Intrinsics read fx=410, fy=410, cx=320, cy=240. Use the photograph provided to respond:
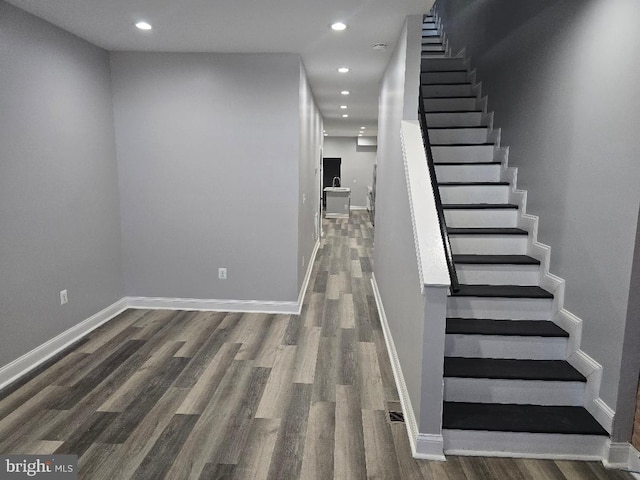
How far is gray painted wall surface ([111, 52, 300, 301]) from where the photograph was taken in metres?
4.17

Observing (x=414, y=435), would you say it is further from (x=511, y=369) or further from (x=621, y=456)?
(x=621, y=456)

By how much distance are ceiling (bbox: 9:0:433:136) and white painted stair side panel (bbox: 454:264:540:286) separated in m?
1.87

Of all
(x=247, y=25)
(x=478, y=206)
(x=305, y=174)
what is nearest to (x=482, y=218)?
(x=478, y=206)

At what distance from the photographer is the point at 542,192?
3.06m

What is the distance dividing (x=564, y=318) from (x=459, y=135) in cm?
223

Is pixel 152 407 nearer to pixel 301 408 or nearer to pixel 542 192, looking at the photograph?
pixel 301 408

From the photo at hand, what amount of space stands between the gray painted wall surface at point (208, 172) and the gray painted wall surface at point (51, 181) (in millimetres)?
262

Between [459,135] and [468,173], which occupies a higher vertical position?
[459,135]

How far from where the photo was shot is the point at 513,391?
2.46 meters

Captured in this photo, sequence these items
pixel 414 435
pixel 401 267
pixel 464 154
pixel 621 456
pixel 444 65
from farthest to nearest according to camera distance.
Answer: pixel 444 65
pixel 464 154
pixel 401 267
pixel 414 435
pixel 621 456

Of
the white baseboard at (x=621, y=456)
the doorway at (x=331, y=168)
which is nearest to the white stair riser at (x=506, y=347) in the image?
the white baseboard at (x=621, y=456)

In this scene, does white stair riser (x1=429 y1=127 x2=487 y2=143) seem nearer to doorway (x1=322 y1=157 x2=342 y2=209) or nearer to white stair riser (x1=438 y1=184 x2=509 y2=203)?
white stair riser (x1=438 y1=184 x2=509 y2=203)

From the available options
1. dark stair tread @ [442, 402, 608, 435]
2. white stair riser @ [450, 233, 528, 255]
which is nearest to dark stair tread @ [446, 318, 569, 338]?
dark stair tread @ [442, 402, 608, 435]

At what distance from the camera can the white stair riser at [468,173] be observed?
3811mm
